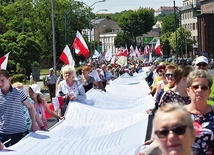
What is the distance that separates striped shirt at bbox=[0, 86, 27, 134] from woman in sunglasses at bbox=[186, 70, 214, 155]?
3748 millimetres

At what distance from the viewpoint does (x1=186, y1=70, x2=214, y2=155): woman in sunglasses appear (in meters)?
5.11

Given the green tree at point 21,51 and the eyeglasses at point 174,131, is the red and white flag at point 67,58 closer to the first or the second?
the eyeglasses at point 174,131

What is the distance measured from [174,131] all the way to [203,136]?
1618mm

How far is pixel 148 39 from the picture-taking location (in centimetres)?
12400

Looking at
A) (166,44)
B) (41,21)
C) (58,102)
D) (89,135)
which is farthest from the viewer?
(166,44)

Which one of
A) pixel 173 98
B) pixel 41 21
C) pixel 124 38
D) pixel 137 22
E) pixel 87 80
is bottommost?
pixel 124 38

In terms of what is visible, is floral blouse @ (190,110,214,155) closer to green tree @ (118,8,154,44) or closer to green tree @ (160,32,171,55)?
green tree @ (160,32,171,55)

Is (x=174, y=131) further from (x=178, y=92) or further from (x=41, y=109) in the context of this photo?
(x=41, y=109)

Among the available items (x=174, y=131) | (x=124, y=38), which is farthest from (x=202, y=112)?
(x=124, y=38)

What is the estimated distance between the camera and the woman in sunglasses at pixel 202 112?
5.11 m

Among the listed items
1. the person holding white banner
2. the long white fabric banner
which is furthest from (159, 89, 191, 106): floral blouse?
the person holding white banner

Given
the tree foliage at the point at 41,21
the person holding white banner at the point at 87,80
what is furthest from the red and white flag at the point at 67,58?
the tree foliage at the point at 41,21

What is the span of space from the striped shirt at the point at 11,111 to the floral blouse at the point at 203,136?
394 cm

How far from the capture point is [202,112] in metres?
5.36
